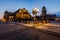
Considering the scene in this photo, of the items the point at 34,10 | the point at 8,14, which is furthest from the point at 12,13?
the point at 34,10

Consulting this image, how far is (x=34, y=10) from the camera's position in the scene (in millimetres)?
28703

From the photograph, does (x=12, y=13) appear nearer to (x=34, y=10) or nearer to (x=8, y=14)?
(x=8, y=14)

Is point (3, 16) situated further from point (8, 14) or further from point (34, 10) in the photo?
point (34, 10)

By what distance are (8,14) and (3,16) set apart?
4.10m

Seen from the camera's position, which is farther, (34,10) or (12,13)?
(12,13)

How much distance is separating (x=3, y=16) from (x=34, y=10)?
58583mm

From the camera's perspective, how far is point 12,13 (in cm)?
8525

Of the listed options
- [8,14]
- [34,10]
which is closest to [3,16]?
[8,14]

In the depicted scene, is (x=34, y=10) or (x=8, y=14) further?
(x=8, y=14)

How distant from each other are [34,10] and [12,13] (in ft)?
191

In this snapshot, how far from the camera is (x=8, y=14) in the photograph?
8288 cm

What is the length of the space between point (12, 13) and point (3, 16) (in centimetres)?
689

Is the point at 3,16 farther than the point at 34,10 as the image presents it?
Yes

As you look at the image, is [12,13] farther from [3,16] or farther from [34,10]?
[34,10]
